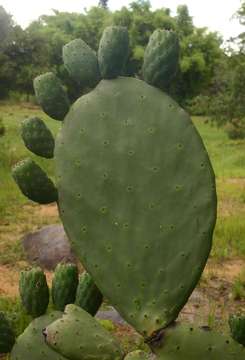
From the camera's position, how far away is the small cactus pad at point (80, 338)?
1.75 meters

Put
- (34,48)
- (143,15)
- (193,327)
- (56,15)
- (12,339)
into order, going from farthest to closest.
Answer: (56,15)
(143,15)
(34,48)
(12,339)
(193,327)

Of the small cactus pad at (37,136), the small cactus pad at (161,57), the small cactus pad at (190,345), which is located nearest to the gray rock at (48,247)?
the small cactus pad at (37,136)

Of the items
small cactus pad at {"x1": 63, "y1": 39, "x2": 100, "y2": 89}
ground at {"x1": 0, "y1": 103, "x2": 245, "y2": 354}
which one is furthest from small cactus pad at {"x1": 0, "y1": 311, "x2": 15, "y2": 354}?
ground at {"x1": 0, "y1": 103, "x2": 245, "y2": 354}

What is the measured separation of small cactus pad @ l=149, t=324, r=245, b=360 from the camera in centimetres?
174

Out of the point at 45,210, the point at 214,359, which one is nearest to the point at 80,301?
the point at 214,359

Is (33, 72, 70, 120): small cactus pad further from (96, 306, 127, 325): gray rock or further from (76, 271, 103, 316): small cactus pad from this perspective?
(96, 306, 127, 325): gray rock

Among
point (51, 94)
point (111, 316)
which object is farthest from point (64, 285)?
point (111, 316)

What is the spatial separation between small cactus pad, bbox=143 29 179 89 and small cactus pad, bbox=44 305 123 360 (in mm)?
725

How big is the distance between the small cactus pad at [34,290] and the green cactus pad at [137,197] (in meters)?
0.15

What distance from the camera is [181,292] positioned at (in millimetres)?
1858

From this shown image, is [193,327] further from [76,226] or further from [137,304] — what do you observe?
[76,226]

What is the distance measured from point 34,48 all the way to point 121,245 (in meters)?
19.9

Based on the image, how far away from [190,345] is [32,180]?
2.14 feet

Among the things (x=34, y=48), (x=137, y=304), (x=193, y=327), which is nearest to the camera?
(x=193, y=327)
